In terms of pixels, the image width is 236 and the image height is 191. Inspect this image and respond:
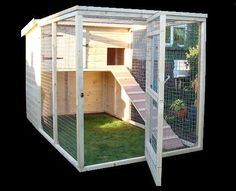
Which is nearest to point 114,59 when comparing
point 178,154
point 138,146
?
point 138,146

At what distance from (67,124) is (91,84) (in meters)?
1.90

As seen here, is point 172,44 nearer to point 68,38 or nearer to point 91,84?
point 68,38

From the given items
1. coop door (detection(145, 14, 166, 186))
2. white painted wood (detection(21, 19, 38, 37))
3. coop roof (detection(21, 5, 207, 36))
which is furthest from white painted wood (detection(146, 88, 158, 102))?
white painted wood (detection(21, 19, 38, 37))

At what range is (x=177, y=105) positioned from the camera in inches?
234

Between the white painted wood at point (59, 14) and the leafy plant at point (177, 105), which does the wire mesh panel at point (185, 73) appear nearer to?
the leafy plant at point (177, 105)

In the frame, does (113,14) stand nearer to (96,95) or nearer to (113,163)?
(113,163)

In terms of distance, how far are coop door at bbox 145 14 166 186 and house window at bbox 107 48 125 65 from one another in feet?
Answer: 10.0

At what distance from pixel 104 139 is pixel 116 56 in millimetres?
2691

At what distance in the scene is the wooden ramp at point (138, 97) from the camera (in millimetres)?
5591

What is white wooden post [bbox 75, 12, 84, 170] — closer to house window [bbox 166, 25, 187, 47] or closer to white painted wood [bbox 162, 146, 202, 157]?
white painted wood [bbox 162, 146, 202, 157]

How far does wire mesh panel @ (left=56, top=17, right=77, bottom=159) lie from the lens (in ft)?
19.5

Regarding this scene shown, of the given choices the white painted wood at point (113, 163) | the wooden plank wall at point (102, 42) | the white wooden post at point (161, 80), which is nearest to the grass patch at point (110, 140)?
the white painted wood at point (113, 163)

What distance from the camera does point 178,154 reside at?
5.39 meters

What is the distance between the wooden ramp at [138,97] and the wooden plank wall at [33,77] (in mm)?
1738
